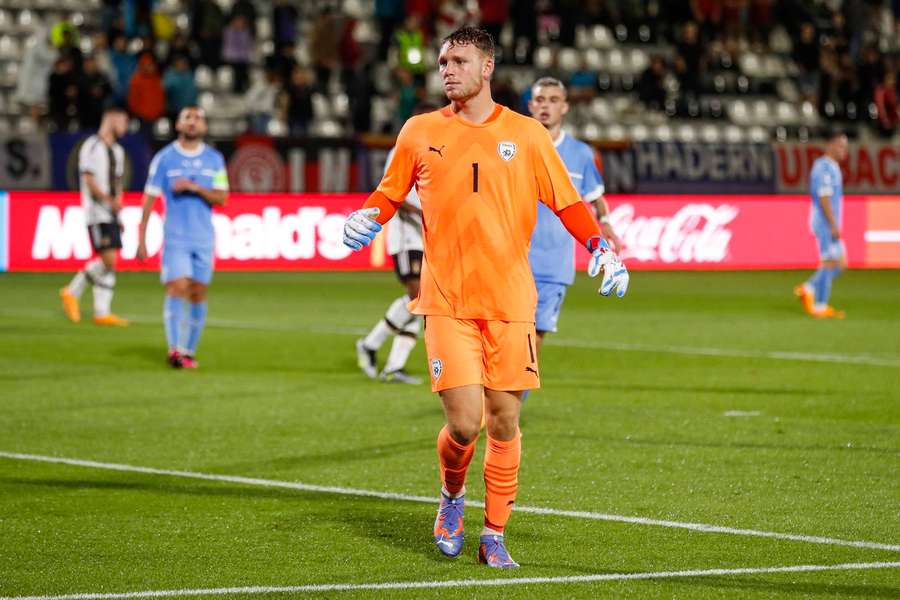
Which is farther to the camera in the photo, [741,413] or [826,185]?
[826,185]

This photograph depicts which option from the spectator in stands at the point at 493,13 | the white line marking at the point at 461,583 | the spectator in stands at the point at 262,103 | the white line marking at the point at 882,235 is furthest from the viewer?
the spectator in stands at the point at 493,13

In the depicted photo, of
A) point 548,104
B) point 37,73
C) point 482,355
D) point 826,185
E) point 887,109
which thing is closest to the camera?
point 482,355

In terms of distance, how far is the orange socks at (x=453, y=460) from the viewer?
6.53m

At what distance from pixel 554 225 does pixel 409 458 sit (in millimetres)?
1668

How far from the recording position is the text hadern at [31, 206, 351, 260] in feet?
77.7

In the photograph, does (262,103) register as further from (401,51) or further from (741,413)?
(741,413)

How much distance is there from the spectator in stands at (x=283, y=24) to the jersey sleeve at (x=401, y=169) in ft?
72.6

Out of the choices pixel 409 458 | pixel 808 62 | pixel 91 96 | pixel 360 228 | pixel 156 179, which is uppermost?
pixel 808 62

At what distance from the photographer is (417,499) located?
7926mm

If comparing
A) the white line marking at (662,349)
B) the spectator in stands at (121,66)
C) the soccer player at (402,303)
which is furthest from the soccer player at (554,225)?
the spectator in stands at (121,66)

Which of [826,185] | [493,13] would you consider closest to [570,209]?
[826,185]

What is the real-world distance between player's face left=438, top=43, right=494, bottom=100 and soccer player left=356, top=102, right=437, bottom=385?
579cm

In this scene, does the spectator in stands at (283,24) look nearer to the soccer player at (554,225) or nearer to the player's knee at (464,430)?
the soccer player at (554,225)

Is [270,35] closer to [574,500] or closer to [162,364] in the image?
[162,364]
